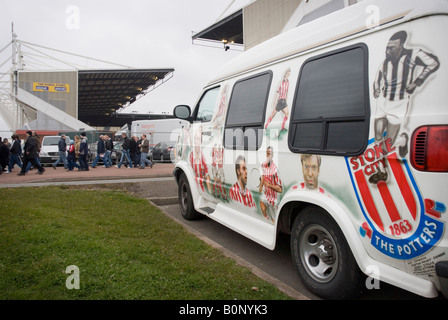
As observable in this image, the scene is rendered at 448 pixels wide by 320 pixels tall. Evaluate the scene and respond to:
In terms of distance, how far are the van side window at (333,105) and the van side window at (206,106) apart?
2.03m

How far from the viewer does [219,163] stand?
4.51 metres

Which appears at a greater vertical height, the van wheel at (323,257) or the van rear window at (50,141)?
the van rear window at (50,141)

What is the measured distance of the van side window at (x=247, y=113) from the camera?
3.74 m

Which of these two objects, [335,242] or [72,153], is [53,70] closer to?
[72,153]

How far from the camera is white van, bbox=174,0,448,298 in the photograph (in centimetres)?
211

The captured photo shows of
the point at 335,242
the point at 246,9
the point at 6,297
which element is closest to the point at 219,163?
the point at 335,242

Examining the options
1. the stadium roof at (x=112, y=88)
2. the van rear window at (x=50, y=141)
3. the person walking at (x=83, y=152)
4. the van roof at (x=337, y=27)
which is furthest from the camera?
the stadium roof at (x=112, y=88)

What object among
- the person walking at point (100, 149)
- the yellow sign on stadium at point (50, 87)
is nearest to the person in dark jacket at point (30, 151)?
the person walking at point (100, 149)

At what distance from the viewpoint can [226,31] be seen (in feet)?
101

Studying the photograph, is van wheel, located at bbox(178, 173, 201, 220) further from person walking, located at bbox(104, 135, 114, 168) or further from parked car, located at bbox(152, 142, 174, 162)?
parked car, located at bbox(152, 142, 174, 162)

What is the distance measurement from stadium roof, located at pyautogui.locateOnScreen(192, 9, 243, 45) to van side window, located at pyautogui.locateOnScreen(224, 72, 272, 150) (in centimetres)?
2419
